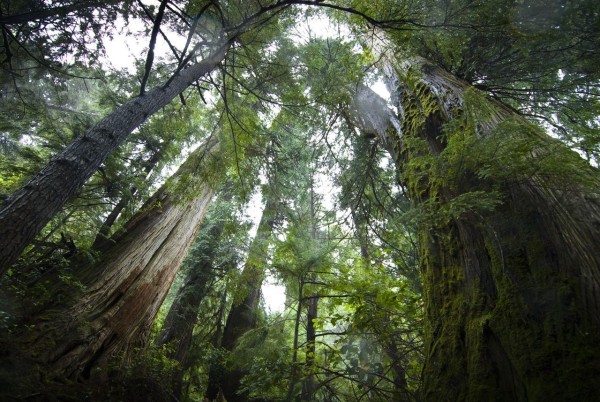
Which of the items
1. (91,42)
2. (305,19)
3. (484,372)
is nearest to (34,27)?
(91,42)

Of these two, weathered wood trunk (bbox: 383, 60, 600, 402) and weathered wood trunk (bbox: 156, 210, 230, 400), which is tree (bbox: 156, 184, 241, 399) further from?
weathered wood trunk (bbox: 383, 60, 600, 402)

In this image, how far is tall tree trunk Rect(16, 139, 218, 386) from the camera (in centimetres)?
341

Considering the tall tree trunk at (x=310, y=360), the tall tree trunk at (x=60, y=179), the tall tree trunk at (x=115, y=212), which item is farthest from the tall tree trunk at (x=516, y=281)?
the tall tree trunk at (x=115, y=212)

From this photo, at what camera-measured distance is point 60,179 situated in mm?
2746

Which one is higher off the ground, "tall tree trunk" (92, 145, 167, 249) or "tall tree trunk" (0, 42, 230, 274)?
"tall tree trunk" (92, 145, 167, 249)

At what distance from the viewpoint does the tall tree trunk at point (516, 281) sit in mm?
1556

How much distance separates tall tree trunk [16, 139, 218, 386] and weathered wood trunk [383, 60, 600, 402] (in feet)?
13.0

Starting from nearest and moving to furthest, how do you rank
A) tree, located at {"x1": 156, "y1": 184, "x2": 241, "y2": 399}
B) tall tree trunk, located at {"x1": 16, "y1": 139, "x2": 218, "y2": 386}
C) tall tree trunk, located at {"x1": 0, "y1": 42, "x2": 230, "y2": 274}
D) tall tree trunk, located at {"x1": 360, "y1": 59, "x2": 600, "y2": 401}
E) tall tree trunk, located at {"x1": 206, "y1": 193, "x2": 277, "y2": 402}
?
tall tree trunk, located at {"x1": 360, "y1": 59, "x2": 600, "y2": 401}, tall tree trunk, located at {"x1": 0, "y1": 42, "x2": 230, "y2": 274}, tall tree trunk, located at {"x1": 16, "y1": 139, "x2": 218, "y2": 386}, tall tree trunk, located at {"x1": 206, "y1": 193, "x2": 277, "y2": 402}, tree, located at {"x1": 156, "y1": 184, "x2": 241, "y2": 399}

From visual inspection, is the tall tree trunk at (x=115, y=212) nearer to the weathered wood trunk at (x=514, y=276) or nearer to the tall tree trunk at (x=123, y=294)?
the tall tree trunk at (x=123, y=294)

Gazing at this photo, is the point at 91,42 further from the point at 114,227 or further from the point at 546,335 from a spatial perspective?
the point at 546,335

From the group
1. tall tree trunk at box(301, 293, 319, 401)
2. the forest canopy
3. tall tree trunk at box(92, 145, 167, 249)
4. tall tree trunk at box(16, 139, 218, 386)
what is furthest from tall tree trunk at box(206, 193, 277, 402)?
tall tree trunk at box(92, 145, 167, 249)

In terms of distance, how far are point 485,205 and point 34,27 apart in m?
6.74

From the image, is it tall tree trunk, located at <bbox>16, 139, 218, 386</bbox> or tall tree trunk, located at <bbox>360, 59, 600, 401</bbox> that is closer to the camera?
tall tree trunk, located at <bbox>360, 59, 600, 401</bbox>

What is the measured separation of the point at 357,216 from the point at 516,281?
171 inches
